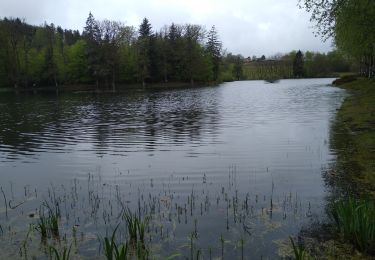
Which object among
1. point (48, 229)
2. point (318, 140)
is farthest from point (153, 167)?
point (318, 140)

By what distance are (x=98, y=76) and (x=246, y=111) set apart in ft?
235

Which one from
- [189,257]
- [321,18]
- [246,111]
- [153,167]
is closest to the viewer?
[189,257]

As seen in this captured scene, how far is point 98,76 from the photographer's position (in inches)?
4171

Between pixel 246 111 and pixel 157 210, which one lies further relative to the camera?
pixel 246 111

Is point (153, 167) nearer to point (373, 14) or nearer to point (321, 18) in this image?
point (373, 14)

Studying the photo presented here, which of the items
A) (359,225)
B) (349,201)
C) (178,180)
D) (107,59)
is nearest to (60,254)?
(359,225)

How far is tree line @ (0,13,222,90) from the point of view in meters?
105

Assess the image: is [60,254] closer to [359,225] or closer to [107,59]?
[359,225]

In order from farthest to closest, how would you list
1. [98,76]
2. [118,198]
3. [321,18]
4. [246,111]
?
[98,76]
[246,111]
[321,18]
[118,198]

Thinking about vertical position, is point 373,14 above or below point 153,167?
above

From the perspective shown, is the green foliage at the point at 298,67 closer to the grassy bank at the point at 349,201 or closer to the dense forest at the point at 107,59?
the dense forest at the point at 107,59

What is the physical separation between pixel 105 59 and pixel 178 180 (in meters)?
92.4

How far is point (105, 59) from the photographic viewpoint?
102750 mm

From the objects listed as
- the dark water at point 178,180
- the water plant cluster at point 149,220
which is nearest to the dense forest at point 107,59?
the dark water at point 178,180
